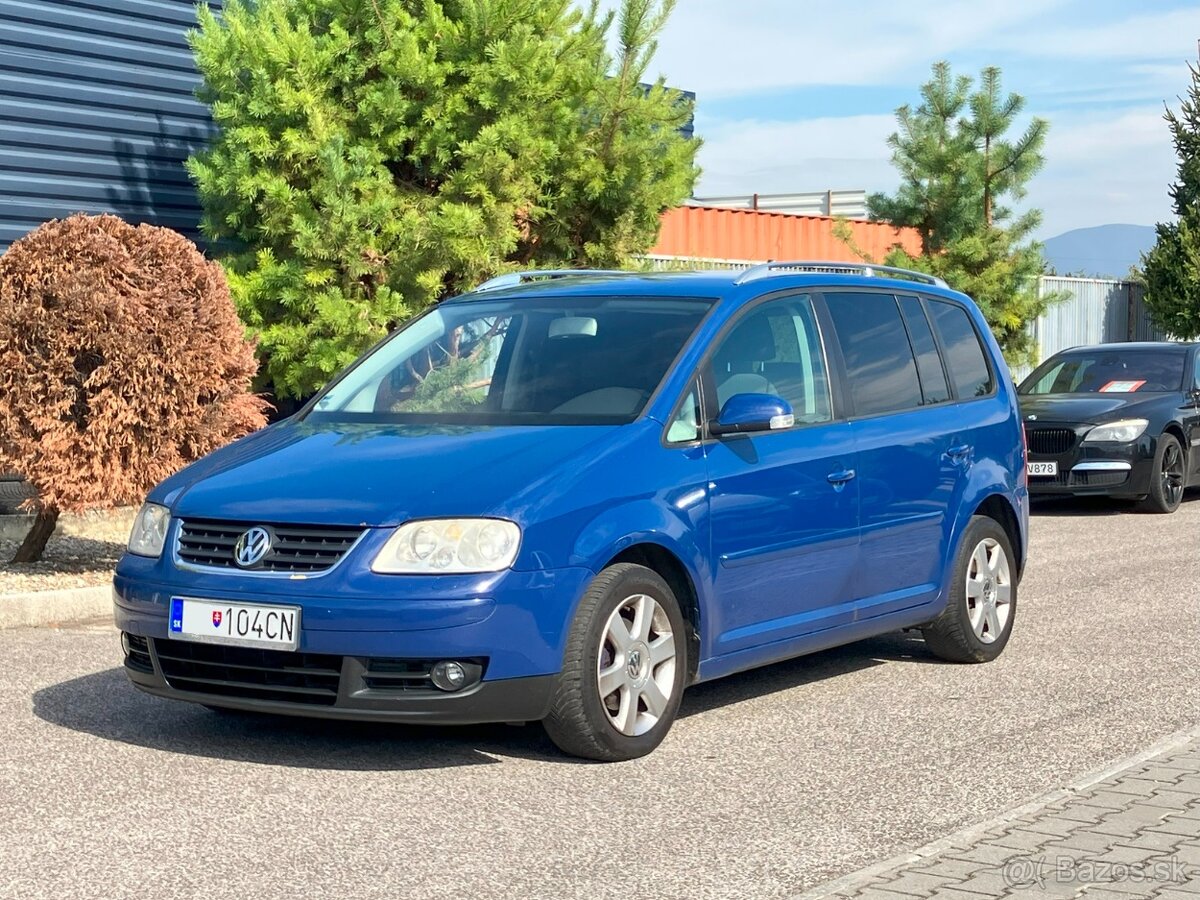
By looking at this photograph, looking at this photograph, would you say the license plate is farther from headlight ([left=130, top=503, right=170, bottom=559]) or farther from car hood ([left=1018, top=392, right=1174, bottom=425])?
car hood ([left=1018, top=392, right=1174, bottom=425])

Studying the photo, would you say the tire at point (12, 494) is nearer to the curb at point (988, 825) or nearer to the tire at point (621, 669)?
the tire at point (621, 669)

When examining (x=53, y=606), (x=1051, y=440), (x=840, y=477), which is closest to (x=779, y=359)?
(x=840, y=477)

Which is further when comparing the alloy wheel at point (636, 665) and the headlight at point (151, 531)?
the headlight at point (151, 531)

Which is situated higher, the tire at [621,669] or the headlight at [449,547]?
the headlight at [449,547]

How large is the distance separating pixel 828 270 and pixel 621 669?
2.70 metres

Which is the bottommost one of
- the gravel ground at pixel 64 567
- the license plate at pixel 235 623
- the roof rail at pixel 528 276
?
the gravel ground at pixel 64 567

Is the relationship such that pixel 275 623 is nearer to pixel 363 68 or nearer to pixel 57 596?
pixel 57 596

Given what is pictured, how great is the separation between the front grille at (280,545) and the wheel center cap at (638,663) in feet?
3.52

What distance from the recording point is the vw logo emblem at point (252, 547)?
19.0 feet

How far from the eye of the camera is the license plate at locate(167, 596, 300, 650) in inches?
223

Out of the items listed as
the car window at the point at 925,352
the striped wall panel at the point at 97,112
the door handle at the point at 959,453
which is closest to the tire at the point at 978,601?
the door handle at the point at 959,453

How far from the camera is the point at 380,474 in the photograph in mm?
5945

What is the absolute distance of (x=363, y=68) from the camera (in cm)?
1302

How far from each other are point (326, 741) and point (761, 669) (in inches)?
95.8
